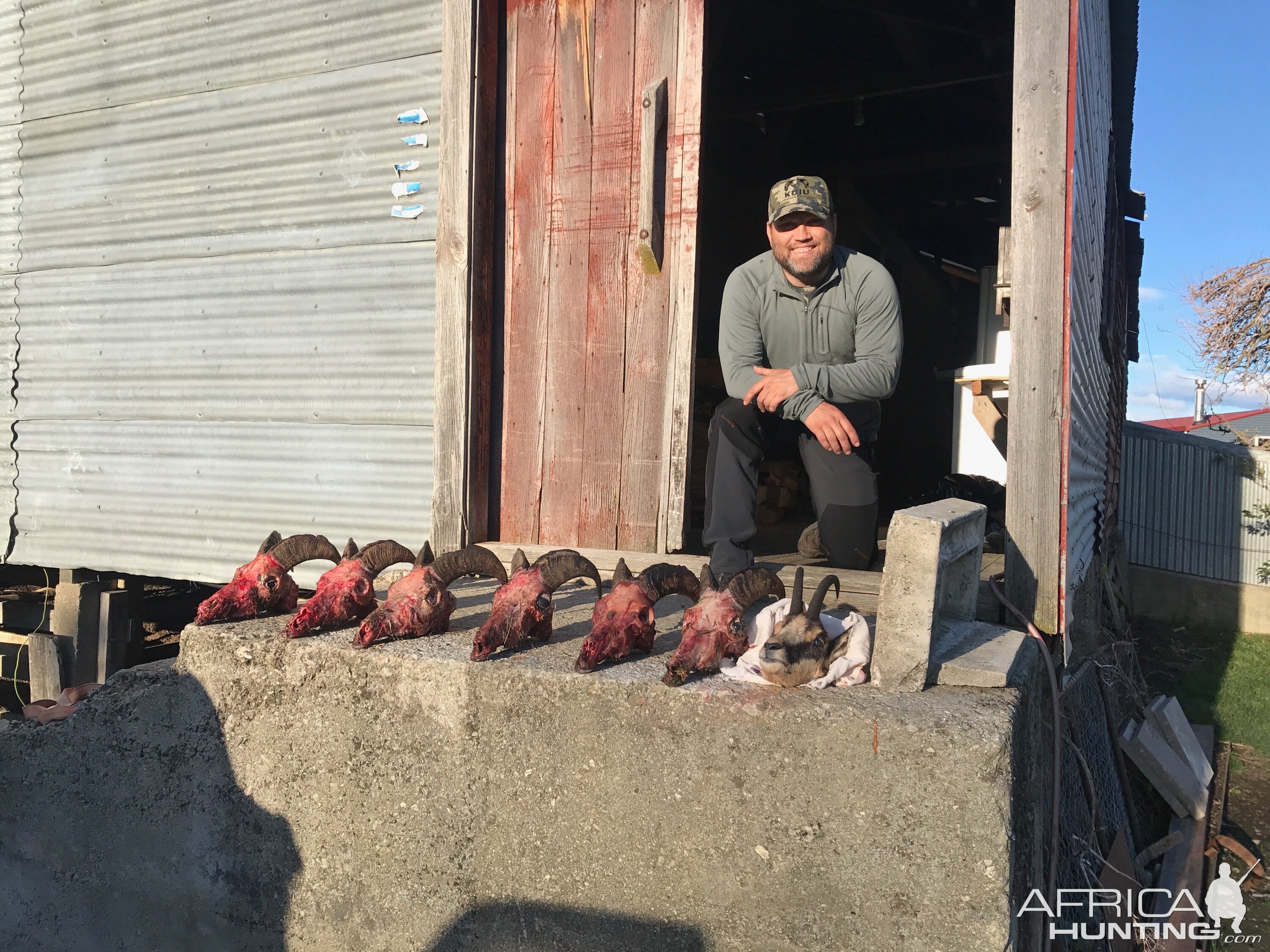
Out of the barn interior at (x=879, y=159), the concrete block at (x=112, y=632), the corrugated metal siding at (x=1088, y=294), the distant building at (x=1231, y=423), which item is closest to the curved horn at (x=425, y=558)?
the barn interior at (x=879, y=159)

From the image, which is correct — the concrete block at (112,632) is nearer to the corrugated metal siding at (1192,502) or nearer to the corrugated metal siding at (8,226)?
the corrugated metal siding at (8,226)

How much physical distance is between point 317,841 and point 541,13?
3698 mm

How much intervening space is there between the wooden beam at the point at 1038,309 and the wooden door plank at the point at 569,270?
1867 mm

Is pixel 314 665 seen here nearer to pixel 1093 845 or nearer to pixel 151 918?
pixel 151 918

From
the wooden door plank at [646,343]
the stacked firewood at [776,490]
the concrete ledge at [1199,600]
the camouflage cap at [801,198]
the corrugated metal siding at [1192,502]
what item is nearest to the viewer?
the camouflage cap at [801,198]

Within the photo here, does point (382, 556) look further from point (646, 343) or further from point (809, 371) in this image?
point (809, 371)

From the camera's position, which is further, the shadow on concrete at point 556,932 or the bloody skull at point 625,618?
the bloody skull at point 625,618

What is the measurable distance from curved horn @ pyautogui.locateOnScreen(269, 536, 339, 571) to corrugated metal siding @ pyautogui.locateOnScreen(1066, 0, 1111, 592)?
3.01 m

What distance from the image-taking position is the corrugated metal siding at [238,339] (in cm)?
434

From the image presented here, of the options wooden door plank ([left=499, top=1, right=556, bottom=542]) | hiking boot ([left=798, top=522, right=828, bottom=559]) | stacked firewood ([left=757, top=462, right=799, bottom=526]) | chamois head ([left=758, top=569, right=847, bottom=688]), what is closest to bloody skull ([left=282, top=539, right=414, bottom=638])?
wooden door plank ([left=499, top=1, right=556, bottom=542])

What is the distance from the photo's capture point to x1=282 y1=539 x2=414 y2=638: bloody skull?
10.1 ft

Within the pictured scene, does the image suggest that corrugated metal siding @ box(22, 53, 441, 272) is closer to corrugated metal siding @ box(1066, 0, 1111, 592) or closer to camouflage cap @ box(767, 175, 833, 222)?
camouflage cap @ box(767, 175, 833, 222)

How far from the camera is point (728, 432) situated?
11.6 ft

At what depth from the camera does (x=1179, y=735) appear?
5.65 m
